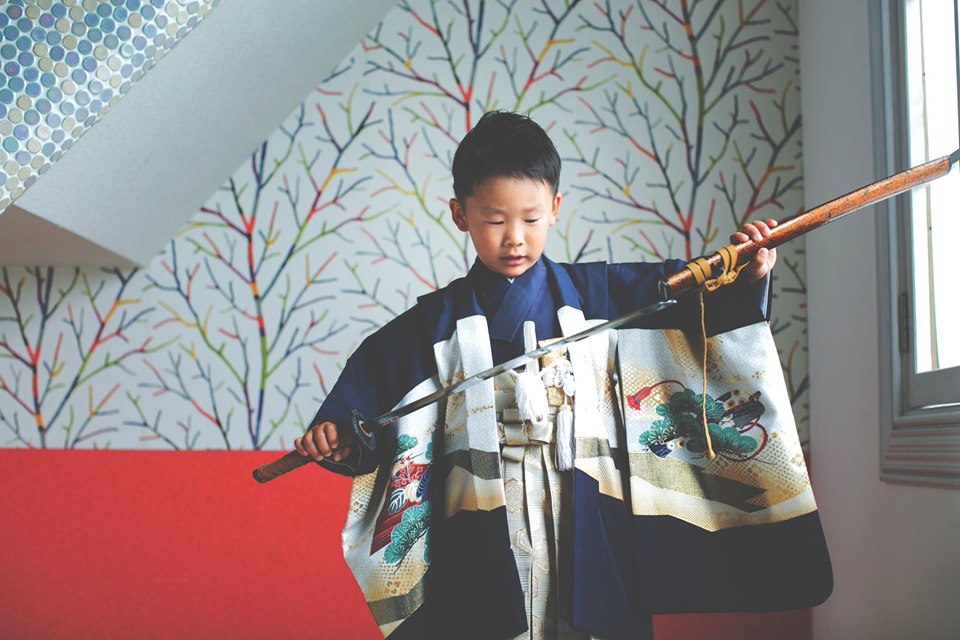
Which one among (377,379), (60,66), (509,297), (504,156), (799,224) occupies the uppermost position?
(60,66)

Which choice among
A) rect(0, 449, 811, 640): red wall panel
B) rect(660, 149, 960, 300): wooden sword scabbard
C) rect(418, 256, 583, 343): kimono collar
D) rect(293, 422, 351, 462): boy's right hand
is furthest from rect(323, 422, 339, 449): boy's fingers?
rect(0, 449, 811, 640): red wall panel

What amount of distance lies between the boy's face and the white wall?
0.92 metres

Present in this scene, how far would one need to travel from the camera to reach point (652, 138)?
2.76 meters

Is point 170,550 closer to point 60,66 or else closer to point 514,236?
point 60,66

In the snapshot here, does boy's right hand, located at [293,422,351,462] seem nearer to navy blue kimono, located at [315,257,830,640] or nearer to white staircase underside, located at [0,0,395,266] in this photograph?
navy blue kimono, located at [315,257,830,640]

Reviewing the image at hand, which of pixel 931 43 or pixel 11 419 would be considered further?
pixel 11 419

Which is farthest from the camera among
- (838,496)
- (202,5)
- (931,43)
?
(838,496)

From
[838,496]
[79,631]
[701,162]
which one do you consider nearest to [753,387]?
[838,496]

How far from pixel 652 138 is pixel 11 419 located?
217cm

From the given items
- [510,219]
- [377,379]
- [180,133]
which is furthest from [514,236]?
[180,133]

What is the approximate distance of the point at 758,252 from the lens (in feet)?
4.52

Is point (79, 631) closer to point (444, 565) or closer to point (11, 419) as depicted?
point (11, 419)

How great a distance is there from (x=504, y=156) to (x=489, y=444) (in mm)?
448

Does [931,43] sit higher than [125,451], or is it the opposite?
[931,43]
